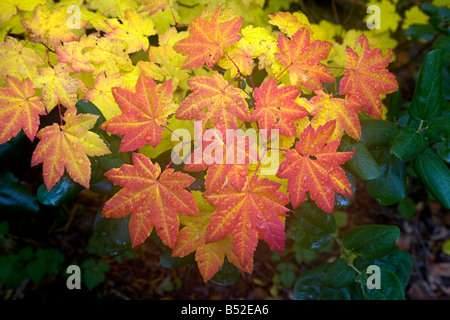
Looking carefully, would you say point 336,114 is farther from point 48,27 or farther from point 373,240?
point 48,27

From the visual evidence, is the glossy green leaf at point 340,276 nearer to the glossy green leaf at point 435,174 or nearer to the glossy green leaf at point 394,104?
the glossy green leaf at point 435,174

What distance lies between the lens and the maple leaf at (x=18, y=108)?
3.04 ft

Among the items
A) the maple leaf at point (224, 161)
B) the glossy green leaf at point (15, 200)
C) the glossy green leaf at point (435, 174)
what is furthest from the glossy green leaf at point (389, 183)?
the glossy green leaf at point (15, 200)

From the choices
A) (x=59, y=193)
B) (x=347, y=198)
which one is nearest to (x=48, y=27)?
(x=59, y=193)

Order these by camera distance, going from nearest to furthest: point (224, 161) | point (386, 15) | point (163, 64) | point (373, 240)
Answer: point (224, 161)
point (163, 64)
point (373, 240)
point (386, 15)

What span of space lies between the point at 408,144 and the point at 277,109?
592mm

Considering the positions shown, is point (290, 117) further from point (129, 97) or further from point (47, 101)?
point (47, 101)

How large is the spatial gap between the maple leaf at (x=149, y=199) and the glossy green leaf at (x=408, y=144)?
0.80m

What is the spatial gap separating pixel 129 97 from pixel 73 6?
1.67ft

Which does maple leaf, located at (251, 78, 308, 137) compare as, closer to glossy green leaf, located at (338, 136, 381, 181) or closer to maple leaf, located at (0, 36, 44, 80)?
glossy green leaf, located at (338, 136, 381, 181)

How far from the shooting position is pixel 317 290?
4.52 feet

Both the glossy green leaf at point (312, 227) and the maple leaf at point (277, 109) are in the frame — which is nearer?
the maple leaf at point (277, 109)

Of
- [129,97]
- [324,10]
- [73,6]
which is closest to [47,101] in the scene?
[129,97]

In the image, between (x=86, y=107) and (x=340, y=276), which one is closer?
(x=86, y=107)
